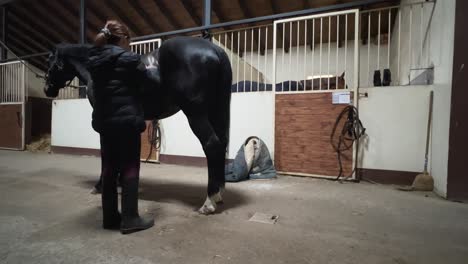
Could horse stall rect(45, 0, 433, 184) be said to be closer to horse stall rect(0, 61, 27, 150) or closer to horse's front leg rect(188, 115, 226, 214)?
horse's front leg rect(188, 115, 226, 214)

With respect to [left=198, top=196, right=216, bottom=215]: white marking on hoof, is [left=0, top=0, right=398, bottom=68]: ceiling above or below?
above

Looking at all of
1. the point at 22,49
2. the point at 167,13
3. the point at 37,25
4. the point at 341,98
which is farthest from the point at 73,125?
the point at 22,49

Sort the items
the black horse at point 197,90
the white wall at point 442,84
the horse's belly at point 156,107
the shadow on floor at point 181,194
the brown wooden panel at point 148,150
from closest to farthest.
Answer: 1. the black horse at point 197,90
2. the horse's belly at point 156,107
3. the shadow on floor at point 181,194
4. the white wall at point 442,84
5. the brown wooden panel at point 148,150

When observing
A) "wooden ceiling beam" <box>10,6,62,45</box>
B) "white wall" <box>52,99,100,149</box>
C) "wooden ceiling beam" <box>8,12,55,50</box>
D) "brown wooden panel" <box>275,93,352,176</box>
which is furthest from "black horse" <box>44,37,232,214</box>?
"wooden ceiling beam" <box>8,12,55,50</box>

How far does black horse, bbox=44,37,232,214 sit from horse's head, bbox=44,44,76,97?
0.39m

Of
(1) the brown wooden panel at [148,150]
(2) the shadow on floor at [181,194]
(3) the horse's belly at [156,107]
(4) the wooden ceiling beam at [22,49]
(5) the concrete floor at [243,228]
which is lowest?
(2) the shadow on floor at [181,194]

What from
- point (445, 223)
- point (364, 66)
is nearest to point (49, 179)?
point (445, 223)

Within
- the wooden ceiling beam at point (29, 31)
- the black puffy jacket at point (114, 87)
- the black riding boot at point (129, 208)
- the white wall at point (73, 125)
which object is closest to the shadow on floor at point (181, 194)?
the black riding boot at point (129, 208)

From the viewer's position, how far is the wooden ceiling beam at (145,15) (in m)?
5.63

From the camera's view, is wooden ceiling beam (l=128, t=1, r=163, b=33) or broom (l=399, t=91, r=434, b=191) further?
wooden ceiling beam (l=128, t=1, r=163, b=33)

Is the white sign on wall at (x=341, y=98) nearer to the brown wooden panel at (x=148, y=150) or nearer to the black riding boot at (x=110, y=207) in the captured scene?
the black riding boot at (x=110, y=207)

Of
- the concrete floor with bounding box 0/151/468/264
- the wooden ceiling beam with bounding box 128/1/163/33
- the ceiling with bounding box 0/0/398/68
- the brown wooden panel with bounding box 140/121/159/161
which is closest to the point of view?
the concrete floor with bounding box 0/151/468/264

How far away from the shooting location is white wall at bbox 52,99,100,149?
179 inches

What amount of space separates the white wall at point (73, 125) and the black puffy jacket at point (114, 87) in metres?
3.64
